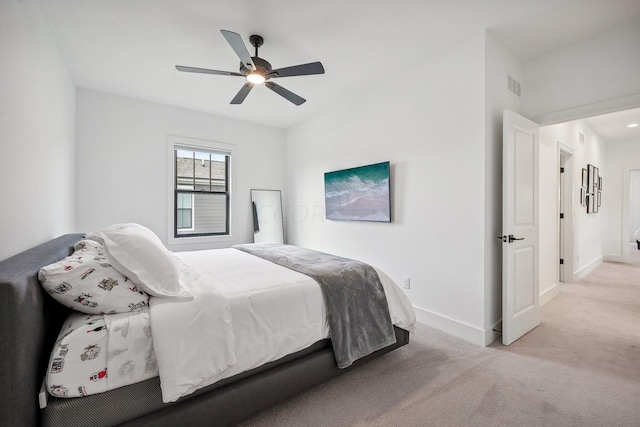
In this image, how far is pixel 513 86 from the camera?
277cm

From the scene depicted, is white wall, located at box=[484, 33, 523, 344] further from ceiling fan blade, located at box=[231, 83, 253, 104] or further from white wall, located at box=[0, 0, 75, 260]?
white wall, located at box=[0, 0, 75, 260]

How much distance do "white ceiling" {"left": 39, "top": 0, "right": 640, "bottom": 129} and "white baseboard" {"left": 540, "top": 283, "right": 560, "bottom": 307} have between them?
2.85 meters

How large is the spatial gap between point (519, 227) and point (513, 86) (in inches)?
56.2

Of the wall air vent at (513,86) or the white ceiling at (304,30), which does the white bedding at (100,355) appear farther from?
the wall air vent at (513,86)

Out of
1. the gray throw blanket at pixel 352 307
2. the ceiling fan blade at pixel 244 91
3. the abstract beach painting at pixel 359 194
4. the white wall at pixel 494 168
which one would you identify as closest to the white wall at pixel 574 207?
the white wall at pixel 494 168

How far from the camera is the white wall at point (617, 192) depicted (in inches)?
229

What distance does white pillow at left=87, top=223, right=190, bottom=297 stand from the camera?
1.42m

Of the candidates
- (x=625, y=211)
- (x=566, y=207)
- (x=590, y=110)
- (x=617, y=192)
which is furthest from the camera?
(x=617, y=192)

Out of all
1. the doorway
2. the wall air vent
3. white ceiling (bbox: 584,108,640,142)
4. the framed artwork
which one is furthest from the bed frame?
the framed artwork

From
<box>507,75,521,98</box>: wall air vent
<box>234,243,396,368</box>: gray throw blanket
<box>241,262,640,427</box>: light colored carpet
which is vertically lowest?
<box>241,262,640,427</box>: light colored carpet

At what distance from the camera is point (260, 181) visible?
16.4 feet

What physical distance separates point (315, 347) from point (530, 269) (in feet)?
7.71

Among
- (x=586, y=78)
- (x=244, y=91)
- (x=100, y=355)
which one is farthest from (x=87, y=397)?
(x=586, y=78)

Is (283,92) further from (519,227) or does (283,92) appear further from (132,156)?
(519,227)
